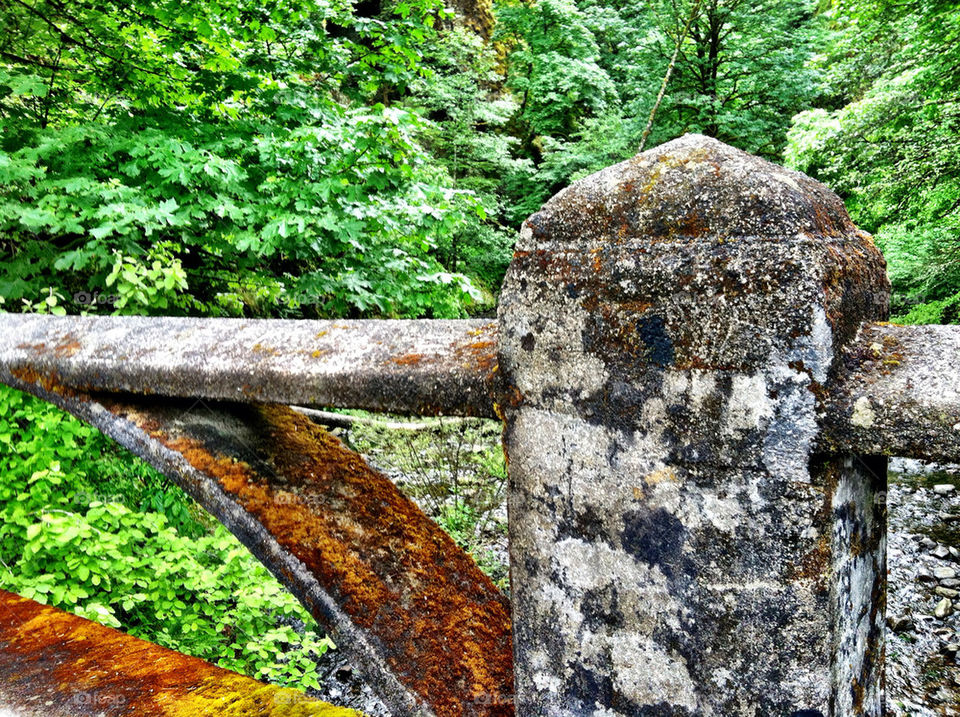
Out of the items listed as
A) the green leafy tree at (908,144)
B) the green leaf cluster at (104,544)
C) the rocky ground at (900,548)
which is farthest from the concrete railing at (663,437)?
the green leafy tree at (908,144)

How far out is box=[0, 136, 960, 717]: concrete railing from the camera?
78 centimetres

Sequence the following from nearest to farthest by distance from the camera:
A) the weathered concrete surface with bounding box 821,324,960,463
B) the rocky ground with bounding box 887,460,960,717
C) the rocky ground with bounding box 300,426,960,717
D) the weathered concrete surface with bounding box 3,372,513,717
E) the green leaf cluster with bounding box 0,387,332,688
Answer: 1. the weathered concrete surface with bounding box 821,324,960,463
2. the weathered concrete surface with bounding box 3,372,513,717
3. the green leaf cluster with bounding box 0,387,332,688
4. the rocky ground with bounding box 887,460,960,717
5. the rocky ground with bounding box 300,426,960,717

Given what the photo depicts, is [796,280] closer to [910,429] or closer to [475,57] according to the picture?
[910,429]

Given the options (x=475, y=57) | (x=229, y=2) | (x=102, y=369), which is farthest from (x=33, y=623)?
(x=475, y=57)

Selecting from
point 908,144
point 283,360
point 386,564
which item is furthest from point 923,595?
point 283,360

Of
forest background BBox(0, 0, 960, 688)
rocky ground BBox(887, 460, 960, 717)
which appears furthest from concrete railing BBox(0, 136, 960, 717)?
rocky ground BBox(887, 460, 960, 717)

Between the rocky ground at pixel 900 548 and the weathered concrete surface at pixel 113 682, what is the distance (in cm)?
347

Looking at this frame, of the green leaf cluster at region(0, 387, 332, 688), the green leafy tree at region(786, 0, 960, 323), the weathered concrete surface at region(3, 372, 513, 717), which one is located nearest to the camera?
the weathered concrete surface at region(3, 372, 513, 717)

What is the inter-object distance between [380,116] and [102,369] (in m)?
2.93

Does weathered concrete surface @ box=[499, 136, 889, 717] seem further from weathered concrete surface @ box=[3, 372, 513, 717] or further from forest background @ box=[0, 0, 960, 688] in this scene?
forest background @ box=[0, 0, 960, 688]

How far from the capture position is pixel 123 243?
3352 millimetres

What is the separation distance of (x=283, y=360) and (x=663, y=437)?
689 mm

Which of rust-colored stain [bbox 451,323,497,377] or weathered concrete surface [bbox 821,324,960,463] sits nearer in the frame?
weathered concrete surface [bbox 821,324,960,463]

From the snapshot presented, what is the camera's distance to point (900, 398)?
731 millimetres
